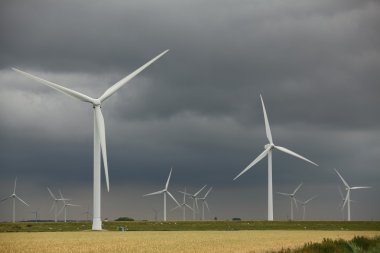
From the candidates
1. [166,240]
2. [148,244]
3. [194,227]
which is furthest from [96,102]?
[148,244]

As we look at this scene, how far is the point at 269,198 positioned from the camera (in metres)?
140

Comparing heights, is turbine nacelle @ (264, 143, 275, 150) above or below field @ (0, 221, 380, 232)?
above

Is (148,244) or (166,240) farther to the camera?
(166,240)

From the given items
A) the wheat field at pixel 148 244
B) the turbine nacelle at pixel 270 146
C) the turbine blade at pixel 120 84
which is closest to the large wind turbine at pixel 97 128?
the turbine blade at pixel 120 84

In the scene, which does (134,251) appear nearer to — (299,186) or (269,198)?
(269,198)

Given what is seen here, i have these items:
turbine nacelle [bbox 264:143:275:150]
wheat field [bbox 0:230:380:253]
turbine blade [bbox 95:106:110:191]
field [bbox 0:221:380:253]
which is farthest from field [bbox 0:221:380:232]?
wheat field [bbox 0:230:380:253]

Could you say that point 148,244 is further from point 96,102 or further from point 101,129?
point 96,102

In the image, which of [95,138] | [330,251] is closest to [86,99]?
[95,138]

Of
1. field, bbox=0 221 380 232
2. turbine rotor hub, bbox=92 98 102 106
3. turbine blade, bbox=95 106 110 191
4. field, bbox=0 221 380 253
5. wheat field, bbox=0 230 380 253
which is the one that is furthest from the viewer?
field, bbox=0 221 380 232

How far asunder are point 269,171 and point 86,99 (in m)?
53.6

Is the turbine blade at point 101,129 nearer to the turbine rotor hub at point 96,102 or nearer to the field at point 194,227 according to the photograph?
the turbine rotor hub at point 96,102

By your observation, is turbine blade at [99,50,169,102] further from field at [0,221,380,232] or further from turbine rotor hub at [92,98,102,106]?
field at [0,221,380,232]

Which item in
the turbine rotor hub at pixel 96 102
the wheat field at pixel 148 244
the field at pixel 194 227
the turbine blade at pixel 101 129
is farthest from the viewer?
the field at pixel 194 227

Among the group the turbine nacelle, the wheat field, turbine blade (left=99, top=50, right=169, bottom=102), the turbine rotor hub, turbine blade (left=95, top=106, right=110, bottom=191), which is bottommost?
the wheat field
